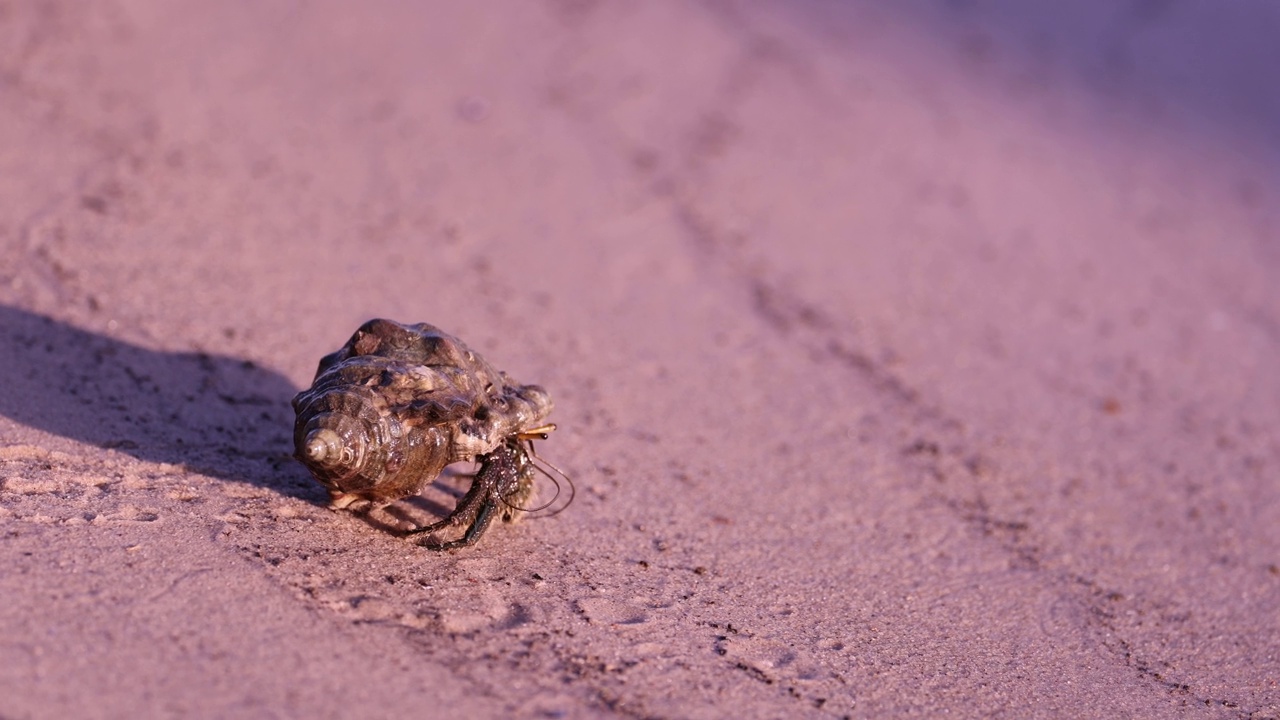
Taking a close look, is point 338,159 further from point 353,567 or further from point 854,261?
point 353,567

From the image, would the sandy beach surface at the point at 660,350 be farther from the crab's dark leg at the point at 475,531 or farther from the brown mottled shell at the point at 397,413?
the brown mottled shell at the point at 397,413

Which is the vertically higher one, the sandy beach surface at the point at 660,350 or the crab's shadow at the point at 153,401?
→ the sandy beach surface at the point at 660,350

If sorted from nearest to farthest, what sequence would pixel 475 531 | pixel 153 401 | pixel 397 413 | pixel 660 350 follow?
pixel 397 413, pixel 475 531, pixel 153 401, pixel 660 350

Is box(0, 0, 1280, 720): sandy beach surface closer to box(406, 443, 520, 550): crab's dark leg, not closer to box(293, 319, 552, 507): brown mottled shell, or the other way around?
box(406, 443, 520, 550): crab's dark leg

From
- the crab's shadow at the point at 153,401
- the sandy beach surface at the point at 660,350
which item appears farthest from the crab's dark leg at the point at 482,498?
the crab's shadow at the point at 153,401

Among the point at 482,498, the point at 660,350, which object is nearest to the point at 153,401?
the point at 482,498

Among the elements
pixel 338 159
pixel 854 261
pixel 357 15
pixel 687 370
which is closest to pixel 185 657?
pixel 687 370

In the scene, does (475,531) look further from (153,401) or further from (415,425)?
(153,401)
